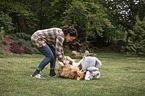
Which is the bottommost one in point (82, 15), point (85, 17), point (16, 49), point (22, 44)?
point (16, 49)

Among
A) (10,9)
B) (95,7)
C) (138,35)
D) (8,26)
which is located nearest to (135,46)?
(138,35)

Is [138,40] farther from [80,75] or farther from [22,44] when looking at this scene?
[80,75]

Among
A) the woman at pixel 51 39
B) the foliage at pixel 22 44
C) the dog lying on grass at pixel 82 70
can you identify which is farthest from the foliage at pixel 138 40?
the woman at pixel 51 39

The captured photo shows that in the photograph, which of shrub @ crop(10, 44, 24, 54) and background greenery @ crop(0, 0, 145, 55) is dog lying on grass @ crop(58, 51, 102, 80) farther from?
background greenery @ crop(0, 0, 145, 55)

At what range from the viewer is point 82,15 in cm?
1711

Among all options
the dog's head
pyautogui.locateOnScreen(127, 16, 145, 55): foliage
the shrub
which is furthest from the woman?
pyautogui.locateOnScreen(127, 16, 145, 55): foliage

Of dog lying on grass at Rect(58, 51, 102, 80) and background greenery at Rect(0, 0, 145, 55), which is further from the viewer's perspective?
background greenery at Rect(0, 0, 145, 55)

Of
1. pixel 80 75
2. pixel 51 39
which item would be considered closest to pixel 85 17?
pixel 51 39

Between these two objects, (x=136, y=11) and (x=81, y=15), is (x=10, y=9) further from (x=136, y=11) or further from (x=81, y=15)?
(x=136, y=11)

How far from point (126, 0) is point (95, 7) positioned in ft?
22.1

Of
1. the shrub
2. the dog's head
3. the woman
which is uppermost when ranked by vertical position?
the woman

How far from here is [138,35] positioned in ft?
52.9

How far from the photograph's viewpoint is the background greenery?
52.9 ft

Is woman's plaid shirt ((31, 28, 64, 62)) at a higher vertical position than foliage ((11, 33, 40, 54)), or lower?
higher
